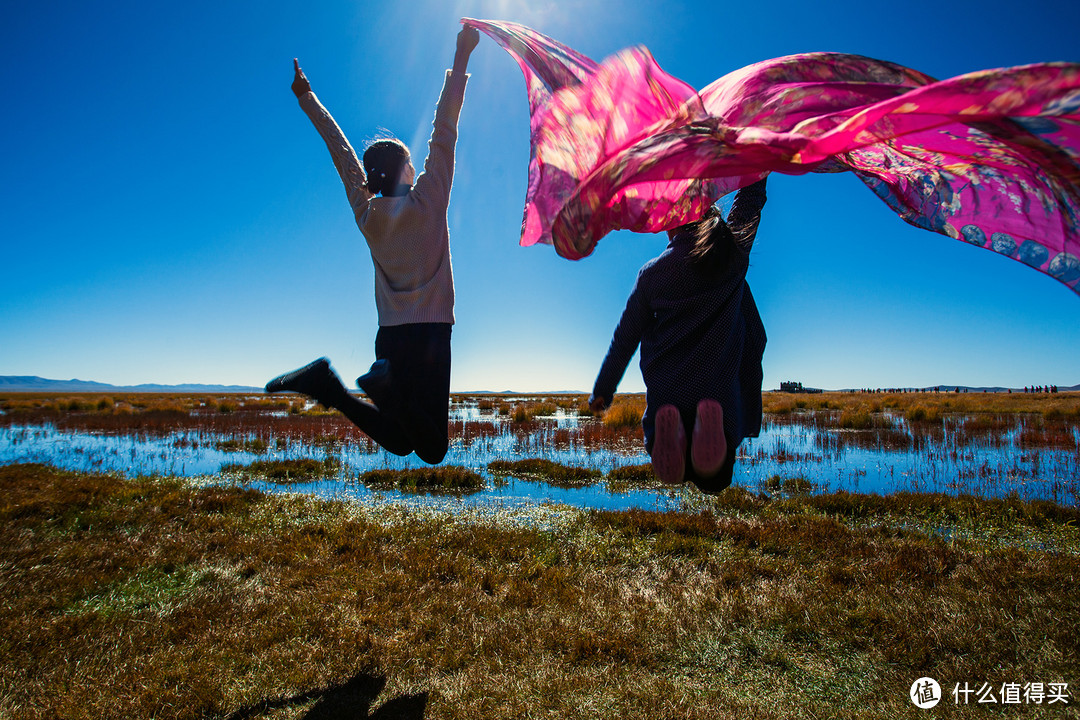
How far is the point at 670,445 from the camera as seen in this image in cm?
304

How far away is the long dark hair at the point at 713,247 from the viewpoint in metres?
3.03

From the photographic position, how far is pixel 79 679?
13.9 feet

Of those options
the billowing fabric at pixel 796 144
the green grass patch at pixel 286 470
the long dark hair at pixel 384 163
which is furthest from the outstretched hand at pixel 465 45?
the green grass patch at pixel 286 470

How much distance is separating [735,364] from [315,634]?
4674mm

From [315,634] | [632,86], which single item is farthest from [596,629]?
[632,86]

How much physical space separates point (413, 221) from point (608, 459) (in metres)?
14.7

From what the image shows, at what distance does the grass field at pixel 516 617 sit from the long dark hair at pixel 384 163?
3932mm

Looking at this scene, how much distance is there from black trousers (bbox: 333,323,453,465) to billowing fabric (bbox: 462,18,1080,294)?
1097 mm

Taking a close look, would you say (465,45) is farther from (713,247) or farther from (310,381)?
(310,381)

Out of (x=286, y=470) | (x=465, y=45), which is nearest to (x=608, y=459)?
(x=286, y=470)

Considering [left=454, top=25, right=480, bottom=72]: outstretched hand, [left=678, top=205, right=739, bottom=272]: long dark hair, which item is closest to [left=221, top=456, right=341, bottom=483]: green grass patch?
[left=454, top=25, right=480, bottom=72]: outstretched hand

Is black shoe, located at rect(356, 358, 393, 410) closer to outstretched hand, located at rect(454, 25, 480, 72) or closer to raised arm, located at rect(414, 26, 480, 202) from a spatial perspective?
raised arm, located at rect(414, 26, 480, 202)

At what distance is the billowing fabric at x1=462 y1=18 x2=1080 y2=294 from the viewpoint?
1979mm

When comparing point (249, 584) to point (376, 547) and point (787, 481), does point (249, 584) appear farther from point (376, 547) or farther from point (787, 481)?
point (787, 481)
